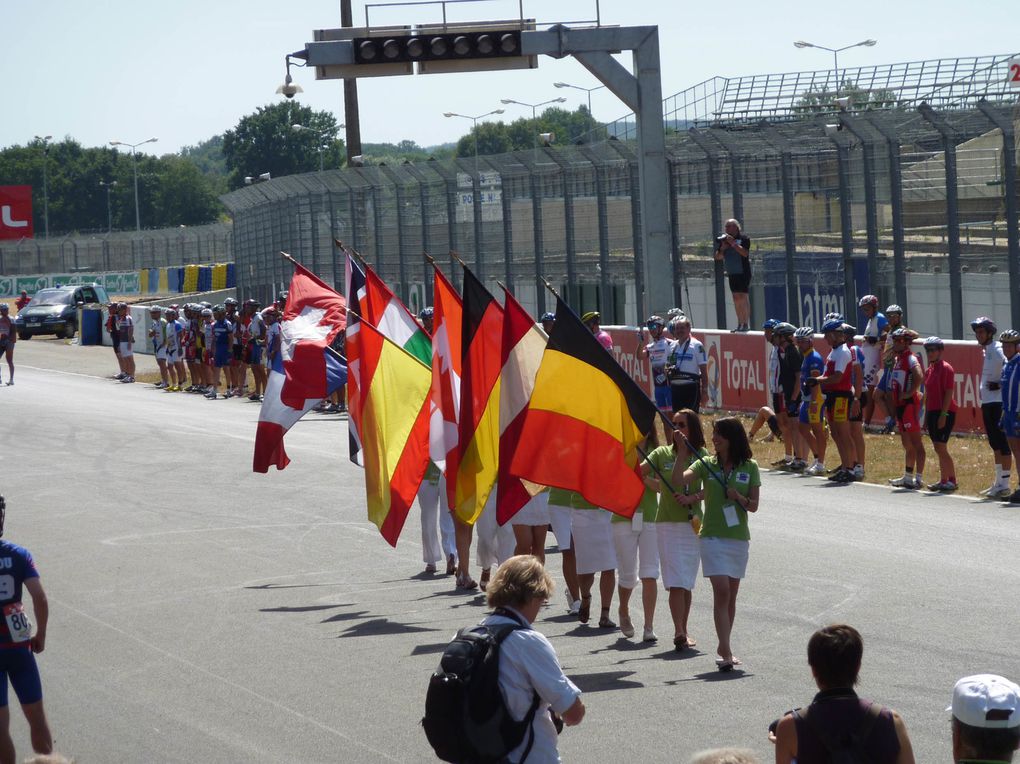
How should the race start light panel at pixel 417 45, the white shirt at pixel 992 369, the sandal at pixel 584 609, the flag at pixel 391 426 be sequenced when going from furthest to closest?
the race start light panel at pixel 417 45 < the white shirt at pixel 992 369 < the flag at pixel 391 426 < the sandal at pixel 584 609

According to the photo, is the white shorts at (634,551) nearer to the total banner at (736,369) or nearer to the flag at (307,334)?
the flag at (307,334)

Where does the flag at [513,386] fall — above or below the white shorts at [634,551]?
above

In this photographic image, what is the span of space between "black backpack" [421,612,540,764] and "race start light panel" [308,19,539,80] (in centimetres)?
1631

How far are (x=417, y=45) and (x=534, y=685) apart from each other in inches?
646

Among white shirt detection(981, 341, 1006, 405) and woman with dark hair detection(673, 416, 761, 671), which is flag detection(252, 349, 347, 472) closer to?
woman with dark hair detection(673, 416, 761, 671)

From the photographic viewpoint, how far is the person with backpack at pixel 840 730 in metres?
4.55

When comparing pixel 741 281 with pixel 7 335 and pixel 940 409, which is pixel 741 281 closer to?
pixel 940 409

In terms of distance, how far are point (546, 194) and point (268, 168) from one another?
133620 millimetres

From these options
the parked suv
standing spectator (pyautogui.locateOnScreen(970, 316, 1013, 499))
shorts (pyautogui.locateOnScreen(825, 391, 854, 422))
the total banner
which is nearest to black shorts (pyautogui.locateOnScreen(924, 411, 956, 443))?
standing spectator (pyautogui.locateOnScreen(970, 316, 1013, 499))

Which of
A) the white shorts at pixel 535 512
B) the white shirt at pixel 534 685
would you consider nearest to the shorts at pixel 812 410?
the white shorts at pixel 535 512

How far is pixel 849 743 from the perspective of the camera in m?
4.55

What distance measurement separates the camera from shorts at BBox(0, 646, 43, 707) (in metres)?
7.14

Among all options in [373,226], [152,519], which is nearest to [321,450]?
[152,519]

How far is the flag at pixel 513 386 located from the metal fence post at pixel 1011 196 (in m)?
11.9
